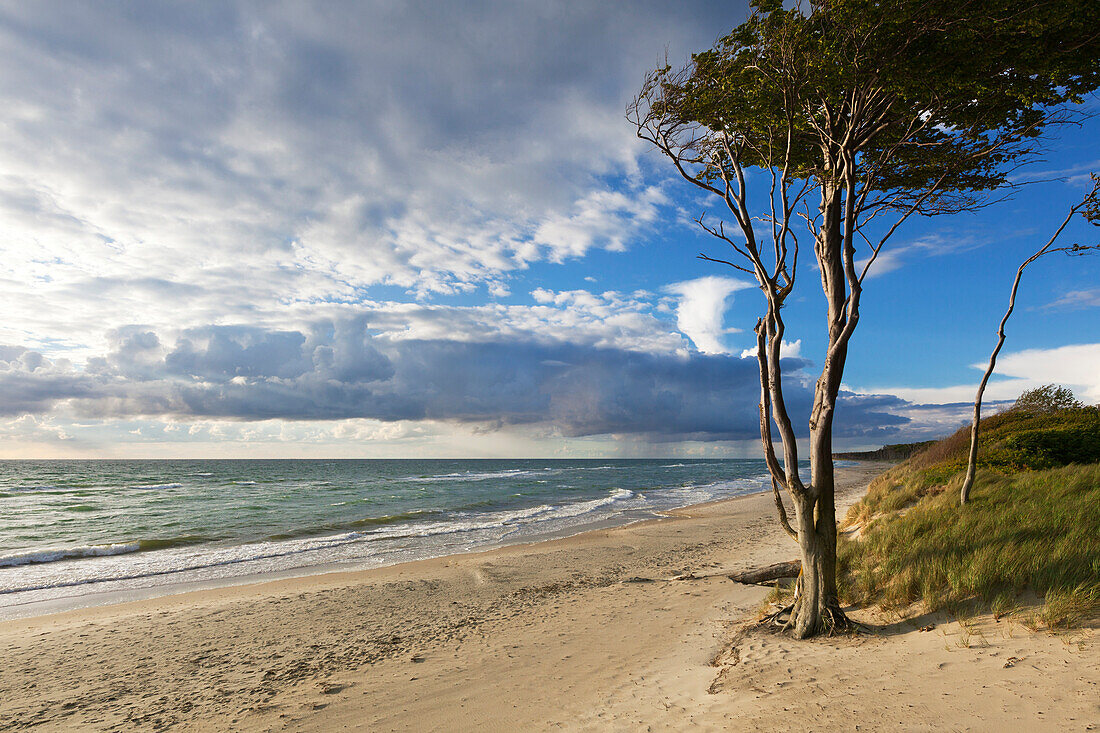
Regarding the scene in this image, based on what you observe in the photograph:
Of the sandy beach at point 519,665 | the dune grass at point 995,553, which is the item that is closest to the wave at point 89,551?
the sandy beach at point 519,665

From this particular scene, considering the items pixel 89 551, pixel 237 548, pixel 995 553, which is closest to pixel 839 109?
pixel 995 553

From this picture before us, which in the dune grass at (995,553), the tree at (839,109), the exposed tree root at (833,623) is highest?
the tree at (839,109)

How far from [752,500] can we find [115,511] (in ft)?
114

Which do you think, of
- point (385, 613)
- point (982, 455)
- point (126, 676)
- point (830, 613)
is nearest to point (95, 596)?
point (126, 676)

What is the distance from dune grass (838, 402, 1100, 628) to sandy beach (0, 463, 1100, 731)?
1.46 feet

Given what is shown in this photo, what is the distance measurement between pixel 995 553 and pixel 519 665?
19.0ft

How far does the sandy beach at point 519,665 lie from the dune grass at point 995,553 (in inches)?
17.5

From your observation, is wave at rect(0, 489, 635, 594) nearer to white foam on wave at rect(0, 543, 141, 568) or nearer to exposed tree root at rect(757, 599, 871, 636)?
white foam on wave at rect(0, 543, 141, 568)

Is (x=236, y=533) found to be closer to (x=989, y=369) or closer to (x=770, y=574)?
(x=770, y=574)

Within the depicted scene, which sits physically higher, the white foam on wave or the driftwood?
the driftwood

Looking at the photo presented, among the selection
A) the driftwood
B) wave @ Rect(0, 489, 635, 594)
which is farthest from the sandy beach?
wave @ Rect(0, 489, 635, 594)

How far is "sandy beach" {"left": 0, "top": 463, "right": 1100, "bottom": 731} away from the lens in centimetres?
404

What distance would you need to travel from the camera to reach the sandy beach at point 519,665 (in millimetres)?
4039

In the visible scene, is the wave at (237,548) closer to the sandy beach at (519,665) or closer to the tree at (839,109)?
the sandy beach at (519,665)
